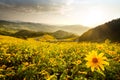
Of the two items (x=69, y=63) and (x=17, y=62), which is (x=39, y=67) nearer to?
(x=69, y=63)

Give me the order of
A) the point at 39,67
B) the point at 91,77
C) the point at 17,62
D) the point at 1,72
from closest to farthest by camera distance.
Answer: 1. the point at 91,77
2. the point at 1,72
3. the point at 39,67
4. the point at 17,62

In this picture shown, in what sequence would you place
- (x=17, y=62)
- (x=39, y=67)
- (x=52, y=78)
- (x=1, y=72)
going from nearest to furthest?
(x=52, y=78)
(x=1, y=72)
(x=39, y=67)
(x=17, y=62)

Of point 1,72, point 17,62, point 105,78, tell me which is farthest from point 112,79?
point 17,62

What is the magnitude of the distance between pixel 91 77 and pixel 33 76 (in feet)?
5.30

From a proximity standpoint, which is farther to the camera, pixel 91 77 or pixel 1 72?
pixel 1 72

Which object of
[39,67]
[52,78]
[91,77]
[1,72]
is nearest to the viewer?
[52,78]

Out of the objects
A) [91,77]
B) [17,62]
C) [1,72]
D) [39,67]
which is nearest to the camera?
[91,77]

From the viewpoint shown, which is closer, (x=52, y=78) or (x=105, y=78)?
(x=52, y=78)

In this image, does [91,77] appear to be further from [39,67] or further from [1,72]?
[1,72]

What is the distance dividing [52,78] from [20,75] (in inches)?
61.2

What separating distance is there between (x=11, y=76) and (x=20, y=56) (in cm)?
223

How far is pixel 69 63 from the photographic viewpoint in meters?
7.48

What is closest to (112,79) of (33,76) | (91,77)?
(91,77)

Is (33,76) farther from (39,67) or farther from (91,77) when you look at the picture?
(91,77)
